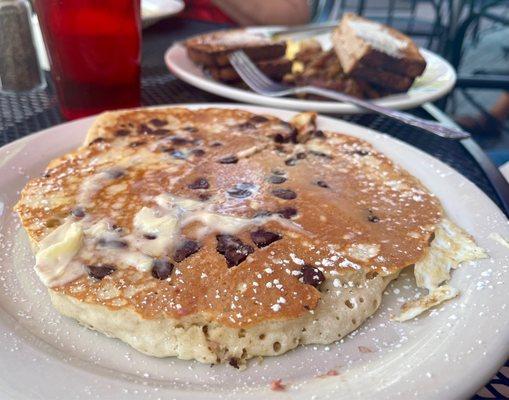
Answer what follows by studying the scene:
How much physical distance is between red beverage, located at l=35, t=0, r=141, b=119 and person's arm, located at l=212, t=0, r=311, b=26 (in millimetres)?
1468

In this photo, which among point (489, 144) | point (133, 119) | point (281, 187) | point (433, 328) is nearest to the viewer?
point (433, 328)

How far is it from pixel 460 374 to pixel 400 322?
0.50 ft

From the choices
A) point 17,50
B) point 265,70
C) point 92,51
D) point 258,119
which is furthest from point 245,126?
point 17,50

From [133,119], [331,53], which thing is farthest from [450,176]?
[331,53]

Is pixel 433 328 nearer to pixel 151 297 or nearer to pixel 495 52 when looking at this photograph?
pixel 151 297

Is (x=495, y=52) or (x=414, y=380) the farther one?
(x=495, y=52)

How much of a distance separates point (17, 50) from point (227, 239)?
1103 mm

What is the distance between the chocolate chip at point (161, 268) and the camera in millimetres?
783

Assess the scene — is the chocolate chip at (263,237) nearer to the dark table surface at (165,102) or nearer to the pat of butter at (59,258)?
the pat of butter at (59,258)

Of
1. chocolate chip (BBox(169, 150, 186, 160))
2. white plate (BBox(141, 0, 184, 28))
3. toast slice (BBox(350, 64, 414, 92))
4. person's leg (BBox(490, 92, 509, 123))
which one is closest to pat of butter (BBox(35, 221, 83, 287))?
chocolate chip (BBox(169, 150, 186, 160))

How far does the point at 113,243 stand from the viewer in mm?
844

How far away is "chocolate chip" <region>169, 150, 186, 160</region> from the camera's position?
3.68 ft

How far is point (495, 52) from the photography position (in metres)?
5.77

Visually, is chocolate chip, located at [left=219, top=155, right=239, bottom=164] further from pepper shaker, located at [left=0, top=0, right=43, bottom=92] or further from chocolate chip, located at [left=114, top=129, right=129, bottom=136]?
pepper shaker, located at [left=0, top=0, right=43, bottom=92]
